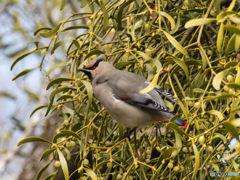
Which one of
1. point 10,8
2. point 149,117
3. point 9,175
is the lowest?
point 9,175

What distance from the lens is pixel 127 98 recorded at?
1076 mm

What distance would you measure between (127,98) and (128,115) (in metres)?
0.07

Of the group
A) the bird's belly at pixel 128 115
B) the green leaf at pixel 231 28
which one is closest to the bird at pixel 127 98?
the bird's belly at pixel 128 115

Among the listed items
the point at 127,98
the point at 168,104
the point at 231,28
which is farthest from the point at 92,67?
the point at 231,28

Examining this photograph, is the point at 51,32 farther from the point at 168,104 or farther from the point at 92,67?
the point at 168,104

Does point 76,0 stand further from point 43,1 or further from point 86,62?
point 86,62

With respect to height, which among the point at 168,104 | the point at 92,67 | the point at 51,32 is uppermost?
the point at 51,32

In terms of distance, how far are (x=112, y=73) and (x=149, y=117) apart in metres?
0.22

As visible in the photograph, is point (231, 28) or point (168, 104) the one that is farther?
point (168, 104)

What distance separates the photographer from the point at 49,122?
1.81 meters

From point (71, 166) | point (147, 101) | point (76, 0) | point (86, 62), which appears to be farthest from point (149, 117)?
point (76, 0)

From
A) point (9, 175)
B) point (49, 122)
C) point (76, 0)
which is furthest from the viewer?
point (76, 0)

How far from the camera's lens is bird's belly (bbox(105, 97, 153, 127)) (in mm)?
1019

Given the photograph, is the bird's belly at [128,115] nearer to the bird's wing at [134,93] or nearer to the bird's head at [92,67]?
the bird's wing at [134,93]
